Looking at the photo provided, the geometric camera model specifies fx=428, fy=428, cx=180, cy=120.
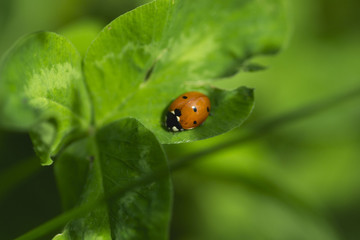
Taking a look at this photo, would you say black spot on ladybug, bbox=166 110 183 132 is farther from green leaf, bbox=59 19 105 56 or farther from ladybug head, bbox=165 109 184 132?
green leaf, bbox=59 19 105 56

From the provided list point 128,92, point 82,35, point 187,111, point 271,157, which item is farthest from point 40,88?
point 271,157

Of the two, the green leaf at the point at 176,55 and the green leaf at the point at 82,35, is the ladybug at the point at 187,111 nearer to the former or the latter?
the green leaf at the point at 176,55

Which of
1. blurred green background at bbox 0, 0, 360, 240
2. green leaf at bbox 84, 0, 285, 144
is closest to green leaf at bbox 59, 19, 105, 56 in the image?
blurred green background at bbox 0, 0, 360, 240

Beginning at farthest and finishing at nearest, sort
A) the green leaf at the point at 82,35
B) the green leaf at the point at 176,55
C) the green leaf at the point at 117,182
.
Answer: the green leaf at the point at 82,35
the green leaf at the point at 176,55
the green leaf at the point at 117,182

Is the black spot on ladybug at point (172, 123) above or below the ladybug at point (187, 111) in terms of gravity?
below

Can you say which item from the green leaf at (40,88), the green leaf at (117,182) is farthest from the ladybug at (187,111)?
the green leaf at (40,88)
